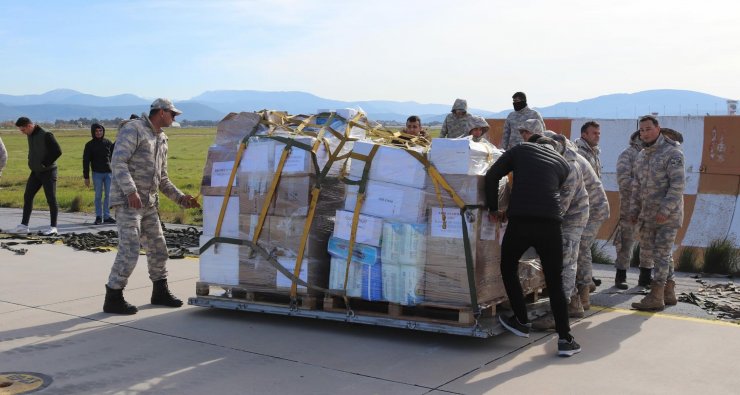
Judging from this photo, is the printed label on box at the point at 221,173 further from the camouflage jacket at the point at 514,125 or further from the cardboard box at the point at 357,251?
the camouflage jacket at the point at 514,125

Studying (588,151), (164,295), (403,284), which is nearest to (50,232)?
(164,295)

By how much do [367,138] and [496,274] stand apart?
190cm

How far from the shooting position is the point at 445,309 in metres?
6.75

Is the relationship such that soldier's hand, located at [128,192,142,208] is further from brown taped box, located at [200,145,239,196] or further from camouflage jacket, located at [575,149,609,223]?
camouflage jacket, located at [575,149,609,223]

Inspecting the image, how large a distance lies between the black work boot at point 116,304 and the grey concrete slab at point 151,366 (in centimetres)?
49

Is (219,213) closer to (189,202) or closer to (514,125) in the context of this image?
(189,202)

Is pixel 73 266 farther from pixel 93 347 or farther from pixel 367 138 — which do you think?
pixel 367 138

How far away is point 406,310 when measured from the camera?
261 inches

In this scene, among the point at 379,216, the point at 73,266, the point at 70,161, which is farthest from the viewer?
the point at 70,161

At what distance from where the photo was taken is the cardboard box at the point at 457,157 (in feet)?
20.5

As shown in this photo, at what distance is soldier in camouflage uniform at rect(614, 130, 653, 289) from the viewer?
8812mm

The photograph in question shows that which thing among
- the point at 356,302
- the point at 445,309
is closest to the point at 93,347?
the point at 356,302

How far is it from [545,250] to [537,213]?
1.05 ft

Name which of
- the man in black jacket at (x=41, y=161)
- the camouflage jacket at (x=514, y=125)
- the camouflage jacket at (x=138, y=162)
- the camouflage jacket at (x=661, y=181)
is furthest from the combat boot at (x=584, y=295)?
the man in black jacket at (x=41, y=161)
